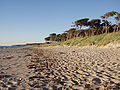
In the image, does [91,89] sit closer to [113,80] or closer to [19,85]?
[113,80]

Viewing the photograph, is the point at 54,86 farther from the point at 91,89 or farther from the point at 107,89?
the point at 107,89

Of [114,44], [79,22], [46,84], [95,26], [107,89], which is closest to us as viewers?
[107,89]

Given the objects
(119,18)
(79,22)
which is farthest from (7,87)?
(79,22)

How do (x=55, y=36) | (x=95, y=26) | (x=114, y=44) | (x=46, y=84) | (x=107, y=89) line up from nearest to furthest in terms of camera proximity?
(x=107, y=89) → (x=46, y=84) → (x=114, y=44) → (x=95, y=26) → (x=55, y=36)

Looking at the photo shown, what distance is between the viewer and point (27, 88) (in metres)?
2.68

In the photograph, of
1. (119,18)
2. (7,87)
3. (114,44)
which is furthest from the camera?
(119,18)

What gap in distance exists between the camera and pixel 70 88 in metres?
2.70

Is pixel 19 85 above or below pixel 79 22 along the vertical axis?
below

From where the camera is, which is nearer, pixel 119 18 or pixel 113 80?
pixel 113 80

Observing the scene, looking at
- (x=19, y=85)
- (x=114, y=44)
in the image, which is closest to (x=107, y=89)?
(x=19, y=85)

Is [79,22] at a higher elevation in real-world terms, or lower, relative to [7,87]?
higher

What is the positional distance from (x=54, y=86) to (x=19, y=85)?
99 centimetres

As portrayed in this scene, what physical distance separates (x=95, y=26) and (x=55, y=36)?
34.4m

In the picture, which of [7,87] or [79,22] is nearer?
[7,87]
